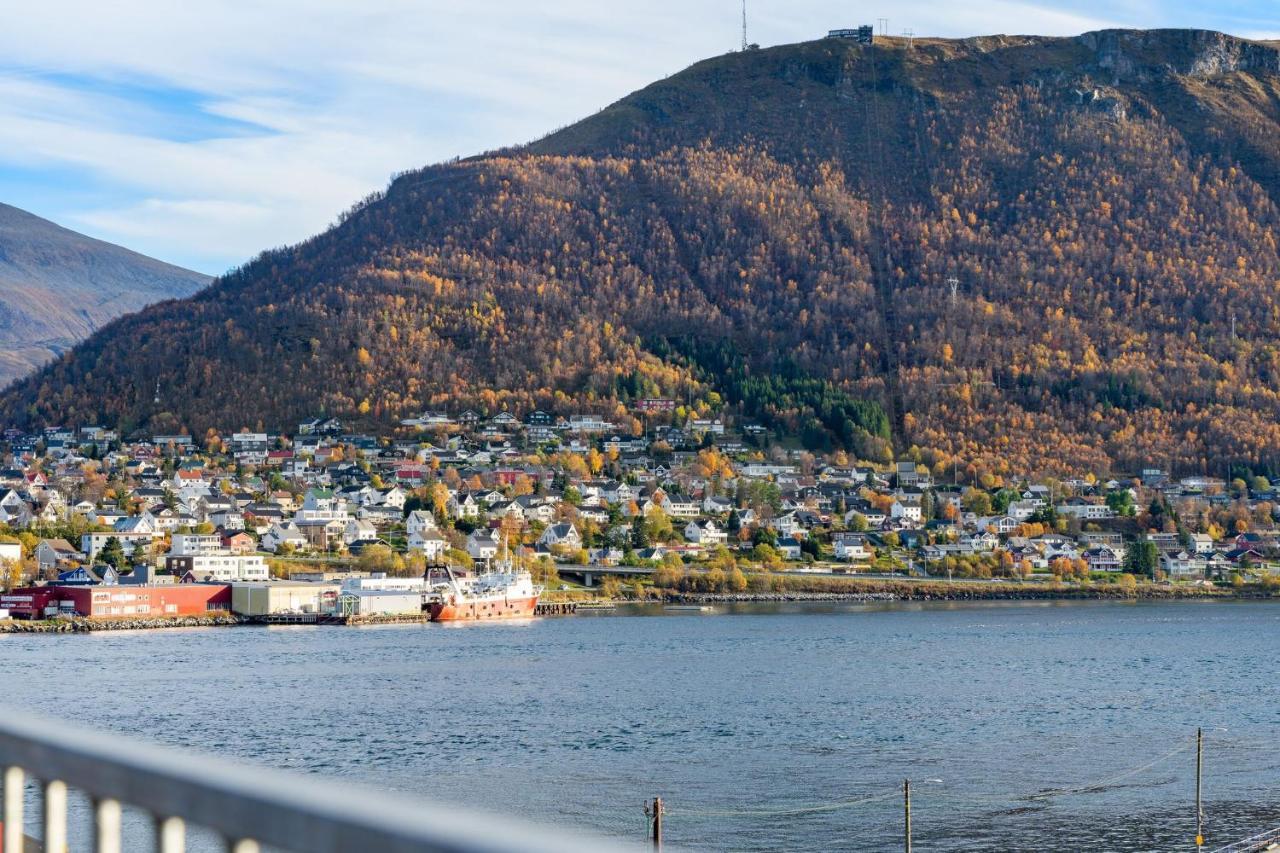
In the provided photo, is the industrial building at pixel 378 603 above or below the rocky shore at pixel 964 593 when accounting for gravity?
above

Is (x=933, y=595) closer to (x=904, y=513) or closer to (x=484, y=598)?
(x=904, y=513)

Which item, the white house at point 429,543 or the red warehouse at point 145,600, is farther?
the white house at point 429,543

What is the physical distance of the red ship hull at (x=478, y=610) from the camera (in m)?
53.3

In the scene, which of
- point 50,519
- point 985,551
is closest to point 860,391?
point 985,551

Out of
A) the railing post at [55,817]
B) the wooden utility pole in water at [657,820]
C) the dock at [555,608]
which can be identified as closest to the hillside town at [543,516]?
the dock at [555,608]

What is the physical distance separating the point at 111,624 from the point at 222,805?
46.7 metres

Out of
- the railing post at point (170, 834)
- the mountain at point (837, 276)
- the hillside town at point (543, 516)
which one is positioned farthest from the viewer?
the mountain at point (837, 276)

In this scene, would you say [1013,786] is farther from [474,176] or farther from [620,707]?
[474,176]

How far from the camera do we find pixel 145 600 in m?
48.5

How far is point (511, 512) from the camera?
7025 cm

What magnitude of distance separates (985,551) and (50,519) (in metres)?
35.3

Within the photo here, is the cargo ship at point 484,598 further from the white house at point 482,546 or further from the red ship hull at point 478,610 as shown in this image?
the white house at point 482,546

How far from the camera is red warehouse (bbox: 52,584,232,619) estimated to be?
4728 centimetres

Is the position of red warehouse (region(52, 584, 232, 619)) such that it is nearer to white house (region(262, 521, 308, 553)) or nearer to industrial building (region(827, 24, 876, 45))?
white house (region(262, 521, 308, 553))
